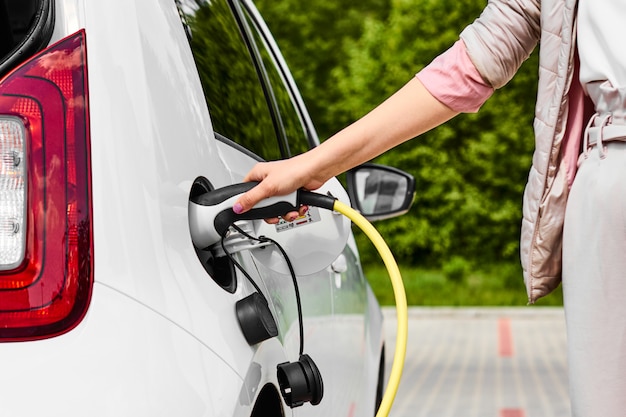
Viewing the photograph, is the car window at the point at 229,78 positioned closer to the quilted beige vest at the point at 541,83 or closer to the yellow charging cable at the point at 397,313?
the yellow charging cable at the point at 397,313

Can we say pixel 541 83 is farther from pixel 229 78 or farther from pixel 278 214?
pixel 229 78

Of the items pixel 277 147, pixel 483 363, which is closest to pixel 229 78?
pixel 277 147

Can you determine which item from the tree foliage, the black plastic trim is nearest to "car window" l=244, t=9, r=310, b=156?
the black plastic trim

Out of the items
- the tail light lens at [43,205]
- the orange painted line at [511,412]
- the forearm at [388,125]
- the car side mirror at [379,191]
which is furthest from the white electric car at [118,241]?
the orange painted line at [511,412]

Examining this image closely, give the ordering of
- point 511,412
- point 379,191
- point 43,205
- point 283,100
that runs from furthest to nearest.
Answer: point 511,412 < point 379,191 < point 283,100 < point 43,205

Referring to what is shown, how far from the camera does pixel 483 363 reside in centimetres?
866

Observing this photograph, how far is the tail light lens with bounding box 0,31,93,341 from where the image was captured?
1446 mm

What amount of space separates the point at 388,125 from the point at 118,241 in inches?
26.2

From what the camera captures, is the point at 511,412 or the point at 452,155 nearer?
the point at 511,412

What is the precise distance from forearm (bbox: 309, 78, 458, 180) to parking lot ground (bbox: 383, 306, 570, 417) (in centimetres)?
472

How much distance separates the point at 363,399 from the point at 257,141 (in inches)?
41.3

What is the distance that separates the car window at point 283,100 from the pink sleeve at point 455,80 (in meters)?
0.93

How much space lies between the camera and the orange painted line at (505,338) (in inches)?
367

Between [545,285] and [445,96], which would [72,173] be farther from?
[545,285]
